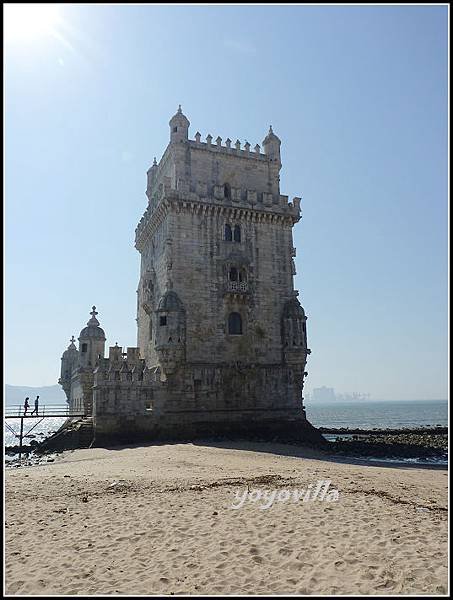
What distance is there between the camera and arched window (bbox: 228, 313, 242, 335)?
3406 cm

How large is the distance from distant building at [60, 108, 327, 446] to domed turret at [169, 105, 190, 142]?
9 centimetres

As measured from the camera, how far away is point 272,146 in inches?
1545

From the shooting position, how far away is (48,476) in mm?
17297

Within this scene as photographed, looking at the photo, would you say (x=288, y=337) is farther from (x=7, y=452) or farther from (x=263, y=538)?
(x=263, y=538)

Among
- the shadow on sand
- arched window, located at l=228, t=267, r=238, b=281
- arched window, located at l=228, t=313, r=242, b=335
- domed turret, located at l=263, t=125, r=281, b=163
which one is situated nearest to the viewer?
the shadow on sand

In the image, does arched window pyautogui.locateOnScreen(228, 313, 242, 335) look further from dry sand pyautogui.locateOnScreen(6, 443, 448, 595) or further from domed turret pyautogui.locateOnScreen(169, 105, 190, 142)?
dry sand pyautogui.locateOnScreen(6, 443, 448, 595)

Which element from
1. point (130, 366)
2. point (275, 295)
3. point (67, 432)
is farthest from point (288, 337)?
point (67, 432)

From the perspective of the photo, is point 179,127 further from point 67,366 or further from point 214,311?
point 67,366

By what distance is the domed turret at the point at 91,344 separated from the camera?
40.8 metres

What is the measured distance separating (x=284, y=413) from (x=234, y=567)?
26.3m

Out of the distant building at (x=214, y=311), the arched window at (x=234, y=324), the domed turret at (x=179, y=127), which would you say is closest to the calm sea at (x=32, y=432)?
the distant building at (x=214, y=311)

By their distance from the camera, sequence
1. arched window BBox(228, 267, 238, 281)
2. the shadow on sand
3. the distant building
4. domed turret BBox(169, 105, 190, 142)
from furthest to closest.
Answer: domed turret BBox(169, 105, 190, 142) → arched window BBox(228, 267, 238, 281) → the distant building → the shadow on sand

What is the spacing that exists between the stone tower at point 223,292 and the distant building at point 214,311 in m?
0.08

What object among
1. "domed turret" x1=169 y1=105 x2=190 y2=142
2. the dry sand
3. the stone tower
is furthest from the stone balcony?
the dry sand
